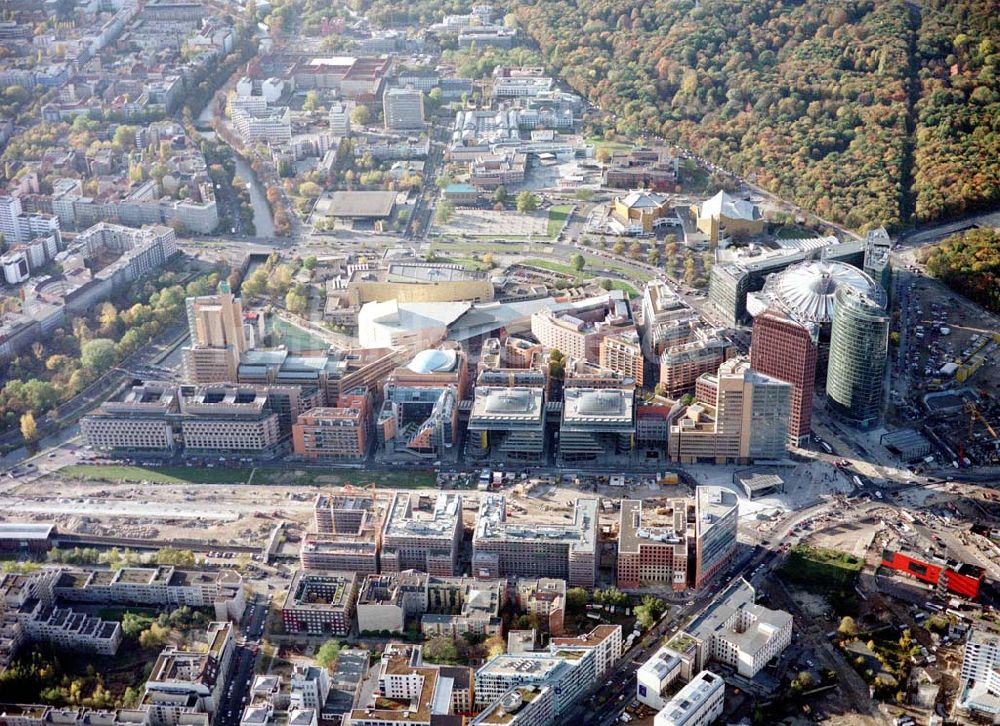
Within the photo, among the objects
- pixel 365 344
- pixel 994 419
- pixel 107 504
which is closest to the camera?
pixel 107 504

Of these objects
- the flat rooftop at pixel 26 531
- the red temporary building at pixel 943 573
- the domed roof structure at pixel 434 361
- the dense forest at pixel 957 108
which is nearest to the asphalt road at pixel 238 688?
the flat rooftop at pixel 26 531

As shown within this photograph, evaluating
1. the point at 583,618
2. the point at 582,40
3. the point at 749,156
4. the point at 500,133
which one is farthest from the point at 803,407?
the point at 582,40

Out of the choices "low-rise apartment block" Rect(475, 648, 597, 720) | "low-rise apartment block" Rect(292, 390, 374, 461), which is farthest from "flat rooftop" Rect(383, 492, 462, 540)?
"low-rise apartment block" Rect(475, 648, 597, 720)

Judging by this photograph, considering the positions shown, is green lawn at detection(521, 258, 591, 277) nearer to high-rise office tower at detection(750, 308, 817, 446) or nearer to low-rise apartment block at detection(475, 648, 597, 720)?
high-rise office tower at detection(750, 308, 817, 446)

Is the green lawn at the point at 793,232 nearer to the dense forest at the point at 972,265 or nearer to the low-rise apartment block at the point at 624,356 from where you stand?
the dense forest at the point at 972,265

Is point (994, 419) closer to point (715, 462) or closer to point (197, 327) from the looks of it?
point (715, 462)

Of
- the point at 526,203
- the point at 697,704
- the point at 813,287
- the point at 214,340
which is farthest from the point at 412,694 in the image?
the point at 526,203
